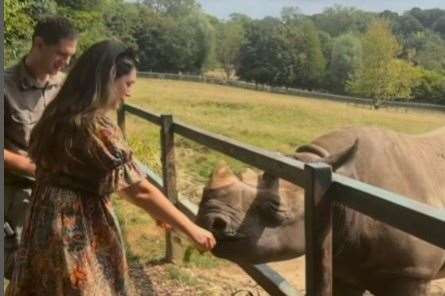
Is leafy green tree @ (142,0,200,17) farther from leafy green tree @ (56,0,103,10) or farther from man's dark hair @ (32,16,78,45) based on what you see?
man's dark hair @ (32,16,78,45)

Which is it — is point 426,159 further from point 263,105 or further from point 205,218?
point 263,105

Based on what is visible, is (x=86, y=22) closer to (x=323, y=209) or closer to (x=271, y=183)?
(x=271, y=183)

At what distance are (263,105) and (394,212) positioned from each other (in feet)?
99.4

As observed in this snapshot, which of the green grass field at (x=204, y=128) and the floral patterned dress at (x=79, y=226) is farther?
the green grass field at (x=204, y=128)

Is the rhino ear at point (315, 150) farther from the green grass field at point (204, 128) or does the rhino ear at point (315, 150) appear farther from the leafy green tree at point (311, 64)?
the leafy green tree at point (311, 64)

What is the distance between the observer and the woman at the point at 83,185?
256 centimetres

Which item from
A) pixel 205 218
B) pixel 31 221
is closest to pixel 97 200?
pixel 31 221

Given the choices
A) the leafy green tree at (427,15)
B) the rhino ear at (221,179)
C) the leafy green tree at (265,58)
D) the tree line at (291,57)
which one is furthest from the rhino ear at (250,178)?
the leafy green tree at (427,15)

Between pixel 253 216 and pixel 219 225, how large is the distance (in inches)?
8.0

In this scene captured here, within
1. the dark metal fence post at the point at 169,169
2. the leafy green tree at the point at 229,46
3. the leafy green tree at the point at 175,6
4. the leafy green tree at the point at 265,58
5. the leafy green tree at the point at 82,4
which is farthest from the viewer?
the leafy green tree at the point at 175,6

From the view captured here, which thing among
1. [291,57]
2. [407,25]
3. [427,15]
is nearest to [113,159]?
[291,57]

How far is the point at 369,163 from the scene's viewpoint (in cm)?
353

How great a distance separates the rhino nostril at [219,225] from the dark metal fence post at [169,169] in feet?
8.40

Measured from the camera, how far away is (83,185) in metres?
2.62
